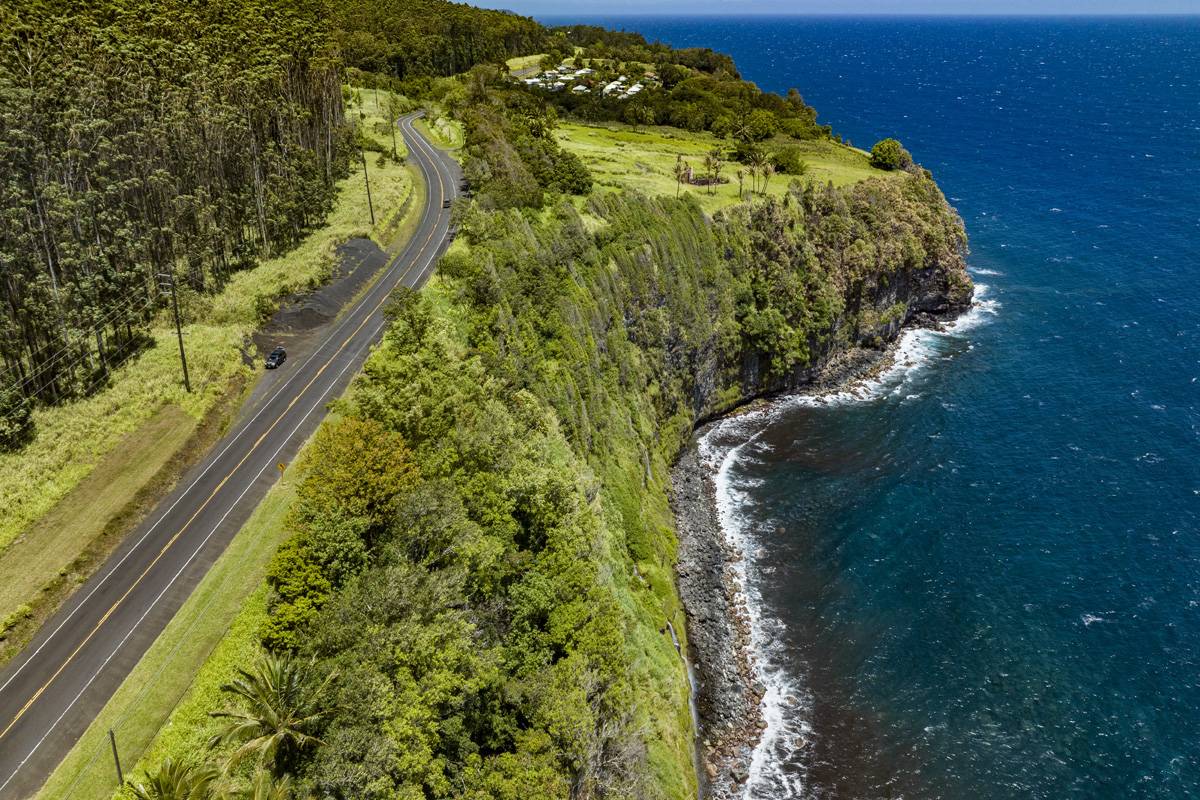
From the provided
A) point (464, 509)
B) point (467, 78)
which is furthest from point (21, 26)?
point (467, 78)

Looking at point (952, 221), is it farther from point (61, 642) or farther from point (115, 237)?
point (61, 642)

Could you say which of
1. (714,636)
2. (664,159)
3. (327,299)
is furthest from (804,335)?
(327,299)

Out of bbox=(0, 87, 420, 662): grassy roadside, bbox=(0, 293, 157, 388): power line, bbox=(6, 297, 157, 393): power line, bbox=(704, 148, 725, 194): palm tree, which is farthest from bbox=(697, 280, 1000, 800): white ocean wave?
bbox=(6, 297, 157, 393): power line

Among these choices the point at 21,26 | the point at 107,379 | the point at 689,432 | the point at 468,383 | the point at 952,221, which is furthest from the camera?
the point at 952,221

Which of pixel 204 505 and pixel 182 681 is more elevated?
pixel 204 505

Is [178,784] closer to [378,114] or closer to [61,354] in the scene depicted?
[61,354]
